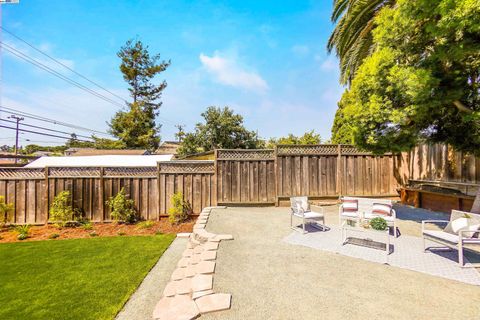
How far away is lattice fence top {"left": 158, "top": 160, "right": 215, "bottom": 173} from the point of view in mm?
6883

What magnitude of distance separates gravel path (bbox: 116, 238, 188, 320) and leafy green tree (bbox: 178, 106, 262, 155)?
13.6 metres

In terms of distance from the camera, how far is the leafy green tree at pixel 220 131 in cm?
1744

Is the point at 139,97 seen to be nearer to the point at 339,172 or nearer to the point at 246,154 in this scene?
the point at 246,154

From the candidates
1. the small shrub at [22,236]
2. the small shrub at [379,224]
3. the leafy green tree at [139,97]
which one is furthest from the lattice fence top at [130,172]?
the leafy green tree at [139,97]

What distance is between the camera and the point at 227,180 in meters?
7.23

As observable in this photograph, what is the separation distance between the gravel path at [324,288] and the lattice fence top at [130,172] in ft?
13.0

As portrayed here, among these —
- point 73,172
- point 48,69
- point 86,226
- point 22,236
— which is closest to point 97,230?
point 86,226

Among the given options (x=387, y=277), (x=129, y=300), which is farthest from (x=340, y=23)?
(x=129, y=300)

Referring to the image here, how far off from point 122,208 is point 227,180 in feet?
10.9

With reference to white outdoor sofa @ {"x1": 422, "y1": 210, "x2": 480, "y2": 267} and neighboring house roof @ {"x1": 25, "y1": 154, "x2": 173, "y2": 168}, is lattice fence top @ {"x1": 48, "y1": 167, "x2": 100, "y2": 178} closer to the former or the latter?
neighboring house roof @ {"x1": 25, "y1": 154, "x2": 173, "y2": 168}

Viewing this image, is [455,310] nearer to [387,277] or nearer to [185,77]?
[387,277]

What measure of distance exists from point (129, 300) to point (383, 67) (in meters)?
6.34

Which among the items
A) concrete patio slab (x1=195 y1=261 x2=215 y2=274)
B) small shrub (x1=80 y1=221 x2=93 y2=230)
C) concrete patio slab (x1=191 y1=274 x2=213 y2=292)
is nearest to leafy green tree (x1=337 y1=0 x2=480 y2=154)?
concrete patio slab (x1=195 y1=261 x2=215 y2=274)

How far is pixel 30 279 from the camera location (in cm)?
345
